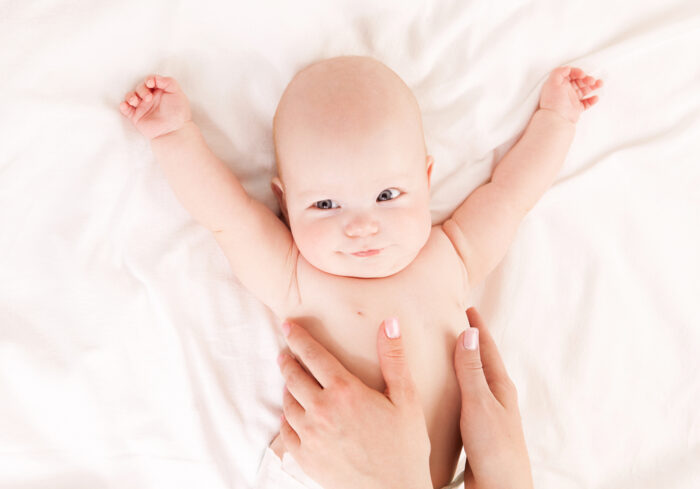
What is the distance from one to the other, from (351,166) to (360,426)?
0.51 metres

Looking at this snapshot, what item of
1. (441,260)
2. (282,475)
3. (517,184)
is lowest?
(282,475)

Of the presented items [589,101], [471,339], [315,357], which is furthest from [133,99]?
[589,101]

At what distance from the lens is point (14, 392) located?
4.33 ft

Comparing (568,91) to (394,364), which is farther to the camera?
(568,91)

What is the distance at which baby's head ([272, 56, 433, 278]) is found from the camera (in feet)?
4.17

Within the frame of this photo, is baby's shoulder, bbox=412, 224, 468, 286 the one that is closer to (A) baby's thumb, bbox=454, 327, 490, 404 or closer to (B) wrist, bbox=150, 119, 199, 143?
(A) baby's thumb, bbox=454, 327, 490, 404

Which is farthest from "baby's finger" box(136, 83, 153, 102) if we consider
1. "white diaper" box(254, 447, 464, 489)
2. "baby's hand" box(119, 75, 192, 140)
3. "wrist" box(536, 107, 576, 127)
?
"wrist" box(536, 107, 576, 127)

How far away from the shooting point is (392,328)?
4.23 ft

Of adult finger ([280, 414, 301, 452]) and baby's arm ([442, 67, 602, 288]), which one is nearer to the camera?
adult finger ([280, 414, 301, 452])

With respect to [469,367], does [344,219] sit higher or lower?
higher

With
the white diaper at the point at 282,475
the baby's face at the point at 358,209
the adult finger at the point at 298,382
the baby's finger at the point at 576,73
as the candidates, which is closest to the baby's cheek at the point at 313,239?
the baby's face at the point at 358,209

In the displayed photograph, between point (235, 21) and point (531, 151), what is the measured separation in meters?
0.74

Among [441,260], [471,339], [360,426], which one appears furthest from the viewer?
[441,260]

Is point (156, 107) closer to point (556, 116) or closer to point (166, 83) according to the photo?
point (166, 83)
